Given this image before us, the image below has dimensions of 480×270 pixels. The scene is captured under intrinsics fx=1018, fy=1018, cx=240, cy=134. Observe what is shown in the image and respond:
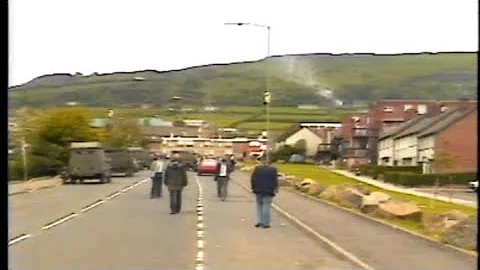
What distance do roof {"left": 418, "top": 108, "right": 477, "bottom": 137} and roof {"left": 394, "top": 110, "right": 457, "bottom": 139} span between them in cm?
94

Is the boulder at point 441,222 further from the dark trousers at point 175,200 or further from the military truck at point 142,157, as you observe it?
the military truck at point 142,157

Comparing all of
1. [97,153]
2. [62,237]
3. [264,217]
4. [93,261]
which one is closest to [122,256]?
[93,261]

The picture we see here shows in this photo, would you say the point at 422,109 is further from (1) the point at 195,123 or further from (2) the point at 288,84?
(1) the point at 195,123

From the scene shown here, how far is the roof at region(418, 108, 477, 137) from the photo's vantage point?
7756cm

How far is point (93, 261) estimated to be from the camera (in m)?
17.3

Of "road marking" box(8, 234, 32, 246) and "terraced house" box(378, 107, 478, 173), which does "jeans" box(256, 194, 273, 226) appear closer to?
"road marking" box(8, 234, 32, 246)

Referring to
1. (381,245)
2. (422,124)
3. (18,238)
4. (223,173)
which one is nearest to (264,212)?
(381,245)

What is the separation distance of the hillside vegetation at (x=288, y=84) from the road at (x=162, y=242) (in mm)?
34877

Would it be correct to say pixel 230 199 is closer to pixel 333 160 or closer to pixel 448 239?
pixel 448 239

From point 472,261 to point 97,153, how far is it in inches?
1926

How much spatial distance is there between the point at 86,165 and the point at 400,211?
39.7 metres

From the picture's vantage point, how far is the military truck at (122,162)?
79.6 metres

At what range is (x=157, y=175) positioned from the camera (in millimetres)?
41094

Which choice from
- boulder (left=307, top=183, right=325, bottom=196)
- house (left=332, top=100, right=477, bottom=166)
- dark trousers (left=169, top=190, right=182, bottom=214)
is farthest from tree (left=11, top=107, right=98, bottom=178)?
dark trousers (left=169, top=190, right=182, bottom=214)
